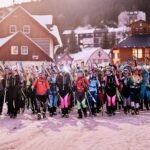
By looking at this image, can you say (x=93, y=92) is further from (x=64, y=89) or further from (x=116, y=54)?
(x=116, y=54)

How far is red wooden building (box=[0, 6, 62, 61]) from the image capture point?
49.7 metres

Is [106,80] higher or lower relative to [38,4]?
lower

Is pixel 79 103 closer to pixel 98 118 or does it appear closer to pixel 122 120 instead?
pixel 98 118

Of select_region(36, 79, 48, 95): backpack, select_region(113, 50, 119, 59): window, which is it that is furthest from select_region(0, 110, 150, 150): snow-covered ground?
select_region(113, 50, 119, 59): window

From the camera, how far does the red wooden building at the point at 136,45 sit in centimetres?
5972

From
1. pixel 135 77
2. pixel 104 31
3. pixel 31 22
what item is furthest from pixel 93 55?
pixel 135 77

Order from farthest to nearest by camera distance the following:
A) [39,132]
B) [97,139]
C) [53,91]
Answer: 1. [53,91]
2. [39,132]
3. [97,139]

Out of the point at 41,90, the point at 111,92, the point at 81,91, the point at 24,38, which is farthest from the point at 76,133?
the point at 24,38

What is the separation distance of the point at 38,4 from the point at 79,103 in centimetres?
12713

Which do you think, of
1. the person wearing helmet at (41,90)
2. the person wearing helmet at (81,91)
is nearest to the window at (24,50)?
the person wearing helmet at (41,90)

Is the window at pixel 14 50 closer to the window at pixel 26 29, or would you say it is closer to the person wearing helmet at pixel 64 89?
the window at pixel 26 29

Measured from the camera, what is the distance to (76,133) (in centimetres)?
1141

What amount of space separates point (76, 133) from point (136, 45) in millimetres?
49077

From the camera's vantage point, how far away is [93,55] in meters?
79.2
